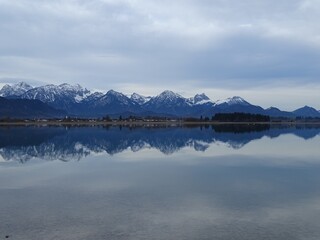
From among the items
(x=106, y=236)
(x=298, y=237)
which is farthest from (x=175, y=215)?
(x=298, y=237)

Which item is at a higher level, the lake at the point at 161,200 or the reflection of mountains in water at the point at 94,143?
the reflection of mountains in water at the point at 94,143

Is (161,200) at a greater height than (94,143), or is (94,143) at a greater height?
(94,143)

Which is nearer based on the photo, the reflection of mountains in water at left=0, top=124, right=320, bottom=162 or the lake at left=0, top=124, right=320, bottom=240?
the lake at left=0, top=124, right=320, bottom=240

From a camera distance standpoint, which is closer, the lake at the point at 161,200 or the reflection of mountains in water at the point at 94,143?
the lake at the point at 161,200

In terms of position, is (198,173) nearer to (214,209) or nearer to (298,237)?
(214,209)

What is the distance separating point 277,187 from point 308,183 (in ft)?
8.81

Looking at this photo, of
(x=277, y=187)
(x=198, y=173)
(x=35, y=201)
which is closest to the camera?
(x=35, y=201)

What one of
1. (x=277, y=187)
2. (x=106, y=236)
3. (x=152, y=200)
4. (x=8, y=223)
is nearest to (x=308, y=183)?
(x=277, y=187)

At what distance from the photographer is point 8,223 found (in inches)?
631

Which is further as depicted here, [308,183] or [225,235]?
[308,183]

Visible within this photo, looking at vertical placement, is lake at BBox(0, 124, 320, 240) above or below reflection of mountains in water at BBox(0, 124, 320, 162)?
below

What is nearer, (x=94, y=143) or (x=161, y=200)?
(x=161, y=200)

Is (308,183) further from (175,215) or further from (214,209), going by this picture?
(175,215)

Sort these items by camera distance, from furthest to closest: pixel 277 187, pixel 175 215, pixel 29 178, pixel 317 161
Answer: pixel 317 161 → pixel 29 178 → pixel 277 187 → pixel 175 215
